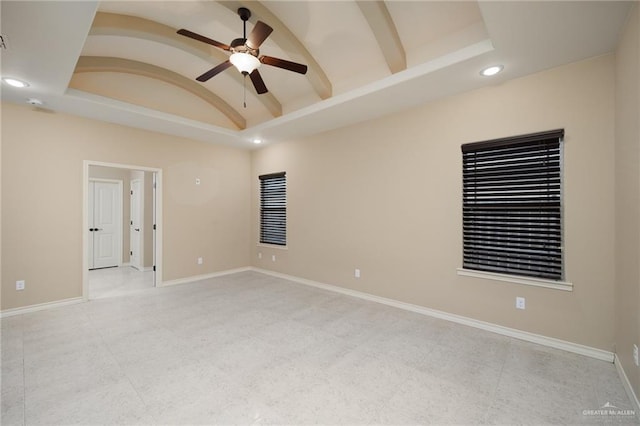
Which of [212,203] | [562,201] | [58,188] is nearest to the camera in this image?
[562,201]

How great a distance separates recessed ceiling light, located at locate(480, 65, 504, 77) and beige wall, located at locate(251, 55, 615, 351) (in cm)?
29

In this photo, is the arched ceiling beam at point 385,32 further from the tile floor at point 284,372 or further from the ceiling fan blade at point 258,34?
the tile floor at point 284,372

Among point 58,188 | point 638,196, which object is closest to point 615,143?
point 638,196

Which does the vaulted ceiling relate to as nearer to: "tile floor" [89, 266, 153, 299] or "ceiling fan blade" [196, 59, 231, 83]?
"ceiling fan blade" [196, 59, 231, 83]

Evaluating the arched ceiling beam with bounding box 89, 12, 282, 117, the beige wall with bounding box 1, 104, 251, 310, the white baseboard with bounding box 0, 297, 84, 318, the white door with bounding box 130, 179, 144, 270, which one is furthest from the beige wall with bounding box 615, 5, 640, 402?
the white door with bounding box 130, 179, 144, 270

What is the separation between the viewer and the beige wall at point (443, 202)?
2586mm

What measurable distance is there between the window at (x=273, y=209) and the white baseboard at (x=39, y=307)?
10.5ft

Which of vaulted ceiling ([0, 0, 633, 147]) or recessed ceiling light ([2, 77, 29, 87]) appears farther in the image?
recessed ceiling light ([2, 77, 29, 87])

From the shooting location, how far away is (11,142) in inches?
145

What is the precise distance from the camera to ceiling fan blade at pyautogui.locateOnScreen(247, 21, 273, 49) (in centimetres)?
240

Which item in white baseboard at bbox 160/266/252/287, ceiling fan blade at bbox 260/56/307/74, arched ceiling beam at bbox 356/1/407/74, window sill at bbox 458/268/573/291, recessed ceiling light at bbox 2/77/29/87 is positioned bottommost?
white baseboard at bbox 160/266/252/287

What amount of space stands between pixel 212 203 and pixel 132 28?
129 inches

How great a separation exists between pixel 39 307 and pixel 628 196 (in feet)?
21.5

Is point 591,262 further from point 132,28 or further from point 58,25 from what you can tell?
point 132,28
